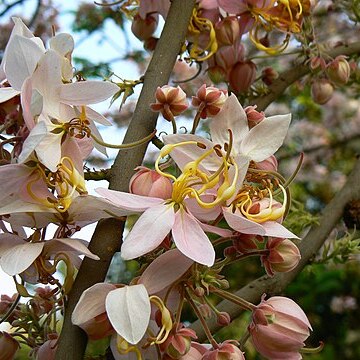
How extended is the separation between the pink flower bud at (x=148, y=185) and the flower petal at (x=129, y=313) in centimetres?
7

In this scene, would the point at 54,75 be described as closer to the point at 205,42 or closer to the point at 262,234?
the point at 262,234

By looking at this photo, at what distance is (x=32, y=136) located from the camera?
427 millimetres

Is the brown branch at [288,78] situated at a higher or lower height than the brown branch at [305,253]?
higher

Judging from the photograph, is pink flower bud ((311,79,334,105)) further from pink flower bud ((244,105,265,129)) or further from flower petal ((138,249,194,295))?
flower petal ((138,249,194,295))

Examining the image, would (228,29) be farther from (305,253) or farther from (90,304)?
(90,304)

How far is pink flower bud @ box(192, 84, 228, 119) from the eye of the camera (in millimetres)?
529

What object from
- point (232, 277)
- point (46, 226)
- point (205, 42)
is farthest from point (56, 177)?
point (232, 277)

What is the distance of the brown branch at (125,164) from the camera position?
460mm

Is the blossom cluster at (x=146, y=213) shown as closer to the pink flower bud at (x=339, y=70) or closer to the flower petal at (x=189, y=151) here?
the flower petal at (x=189, y=151)

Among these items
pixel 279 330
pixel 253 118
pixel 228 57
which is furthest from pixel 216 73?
pixel 279 330

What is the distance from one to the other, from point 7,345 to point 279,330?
185mm

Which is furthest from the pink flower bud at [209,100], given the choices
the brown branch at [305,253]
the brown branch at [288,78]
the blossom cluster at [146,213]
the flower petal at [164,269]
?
the brown branch at [288,78]

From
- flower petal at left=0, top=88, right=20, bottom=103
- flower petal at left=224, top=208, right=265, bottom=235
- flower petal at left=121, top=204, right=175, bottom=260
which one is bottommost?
flower petal at left=121, top=204, right=175, bottom=260

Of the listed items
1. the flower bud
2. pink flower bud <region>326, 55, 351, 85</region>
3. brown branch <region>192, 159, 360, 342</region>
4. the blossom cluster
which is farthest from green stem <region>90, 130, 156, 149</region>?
pink flower bud <region>326, 55, 351, 85</region>
